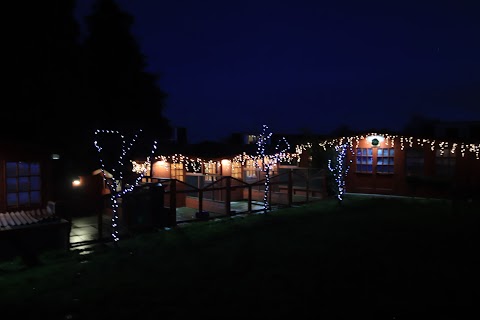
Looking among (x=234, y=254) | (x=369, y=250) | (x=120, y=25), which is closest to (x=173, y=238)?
(x=234, y=254)

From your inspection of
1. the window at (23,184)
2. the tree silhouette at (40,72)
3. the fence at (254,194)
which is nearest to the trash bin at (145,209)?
the window at (23,184)

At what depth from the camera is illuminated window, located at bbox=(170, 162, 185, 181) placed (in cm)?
1852

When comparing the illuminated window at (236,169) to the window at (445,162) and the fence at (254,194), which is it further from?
the window at (445,162)

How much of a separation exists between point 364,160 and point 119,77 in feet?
51.5

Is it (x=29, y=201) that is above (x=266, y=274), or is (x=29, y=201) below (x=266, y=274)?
above

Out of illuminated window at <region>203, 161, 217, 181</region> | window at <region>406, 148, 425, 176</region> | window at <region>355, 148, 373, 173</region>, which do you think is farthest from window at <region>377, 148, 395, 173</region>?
illuminated window at <region>203, 161, 217, 181</region>

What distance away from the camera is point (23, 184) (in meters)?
12.1

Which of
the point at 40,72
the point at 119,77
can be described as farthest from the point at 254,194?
the point at 119,77

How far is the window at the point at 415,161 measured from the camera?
60.4 ft

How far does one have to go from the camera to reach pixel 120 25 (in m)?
26.1

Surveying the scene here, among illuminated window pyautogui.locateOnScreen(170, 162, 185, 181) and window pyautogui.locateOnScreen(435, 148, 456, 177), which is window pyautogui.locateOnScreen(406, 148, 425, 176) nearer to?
window pyautogui.locateOnScreen(435, 148, 456, 177)

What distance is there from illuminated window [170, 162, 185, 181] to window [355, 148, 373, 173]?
29.1 feet

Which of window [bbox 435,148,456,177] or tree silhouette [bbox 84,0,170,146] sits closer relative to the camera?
window [bbox 435,148,456,177]

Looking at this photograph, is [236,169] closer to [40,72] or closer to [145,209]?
[145,209]
